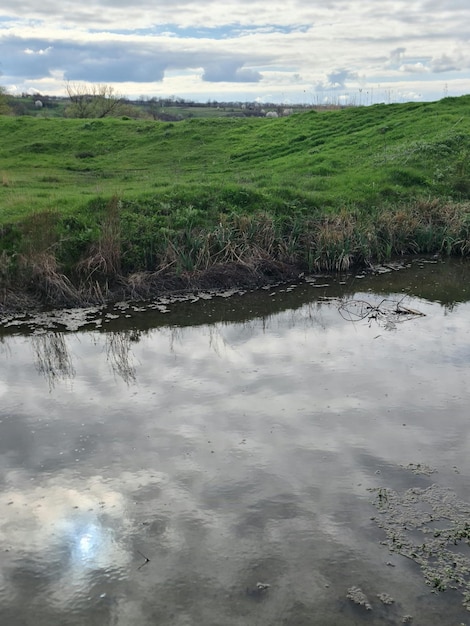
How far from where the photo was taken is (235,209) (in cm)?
1728

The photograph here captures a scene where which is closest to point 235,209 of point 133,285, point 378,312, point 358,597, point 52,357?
point 133,285

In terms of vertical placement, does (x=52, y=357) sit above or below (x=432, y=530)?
above

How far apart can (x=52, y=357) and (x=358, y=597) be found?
7.40 meters

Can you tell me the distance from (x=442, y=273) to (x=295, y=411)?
945 centimetres

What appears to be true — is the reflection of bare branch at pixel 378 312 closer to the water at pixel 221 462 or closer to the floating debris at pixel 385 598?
the water at pixel 221 462

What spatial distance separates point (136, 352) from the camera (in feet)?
37.8

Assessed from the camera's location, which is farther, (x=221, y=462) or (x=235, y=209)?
(x=235, y=209)

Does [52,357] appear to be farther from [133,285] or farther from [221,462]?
[221,462]

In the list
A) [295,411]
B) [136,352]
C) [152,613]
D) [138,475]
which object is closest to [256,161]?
[136,352]

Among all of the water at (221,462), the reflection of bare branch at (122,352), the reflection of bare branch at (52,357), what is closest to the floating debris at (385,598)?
the water at (221,462)

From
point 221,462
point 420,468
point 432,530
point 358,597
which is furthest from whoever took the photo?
point 221,462

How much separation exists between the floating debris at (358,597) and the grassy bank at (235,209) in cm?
965

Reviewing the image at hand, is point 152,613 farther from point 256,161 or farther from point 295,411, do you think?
point 256,161

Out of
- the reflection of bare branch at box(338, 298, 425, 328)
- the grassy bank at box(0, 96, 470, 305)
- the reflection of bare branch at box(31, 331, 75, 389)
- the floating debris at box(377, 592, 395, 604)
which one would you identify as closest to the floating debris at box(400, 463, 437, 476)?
the floating debris at box(377, 592, 395, 604)
